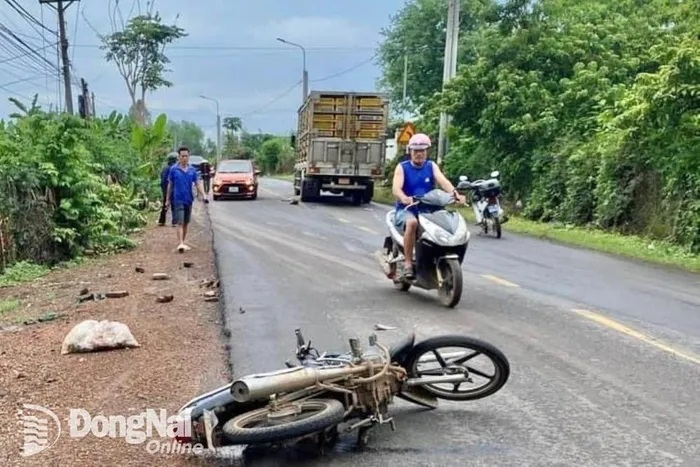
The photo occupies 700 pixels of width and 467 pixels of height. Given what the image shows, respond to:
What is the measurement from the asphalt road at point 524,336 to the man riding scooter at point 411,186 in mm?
692

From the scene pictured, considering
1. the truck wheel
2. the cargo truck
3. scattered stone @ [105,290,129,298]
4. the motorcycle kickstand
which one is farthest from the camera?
the truck wheel

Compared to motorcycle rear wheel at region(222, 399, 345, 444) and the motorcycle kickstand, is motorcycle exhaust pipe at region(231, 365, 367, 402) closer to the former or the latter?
motorcycle rear wheel at region(222, 399, 345, 444)

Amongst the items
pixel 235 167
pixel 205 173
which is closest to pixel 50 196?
pixel 205 173

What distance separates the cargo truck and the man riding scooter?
18.5 meters

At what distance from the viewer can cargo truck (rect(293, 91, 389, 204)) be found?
27.9 meters

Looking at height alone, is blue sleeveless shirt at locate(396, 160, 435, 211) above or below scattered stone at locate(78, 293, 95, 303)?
above

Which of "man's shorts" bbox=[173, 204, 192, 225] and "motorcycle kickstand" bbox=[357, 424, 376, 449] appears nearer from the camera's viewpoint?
"motorcycle kickstand" bbox=[357, 424, 376, 449]

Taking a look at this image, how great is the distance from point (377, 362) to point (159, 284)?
6589mm

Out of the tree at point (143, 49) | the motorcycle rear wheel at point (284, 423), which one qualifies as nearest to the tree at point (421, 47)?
the tree at point (143, 49)

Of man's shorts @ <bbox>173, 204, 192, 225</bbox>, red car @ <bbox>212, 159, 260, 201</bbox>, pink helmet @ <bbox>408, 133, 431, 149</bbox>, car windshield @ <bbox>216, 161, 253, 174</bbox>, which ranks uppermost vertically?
pink helmet @ <bbox>408, 133, 431, 149</bbox>

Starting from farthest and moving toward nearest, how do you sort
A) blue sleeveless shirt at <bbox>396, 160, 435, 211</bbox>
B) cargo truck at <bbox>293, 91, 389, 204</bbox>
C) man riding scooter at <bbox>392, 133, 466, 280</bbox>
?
cargo truck at <bbox>293, 91, 389, 204</bbox> < blue sleeveless shirt at <bbox>396, 160, 435, 211</bbox> < man riding scooter at <bbox>392, 133, 466, 280</bbox>

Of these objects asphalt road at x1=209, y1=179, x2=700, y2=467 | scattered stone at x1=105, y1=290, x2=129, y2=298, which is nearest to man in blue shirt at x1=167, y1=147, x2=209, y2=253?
asphalt road at x1=209, y1=179, x2=700, y2=467

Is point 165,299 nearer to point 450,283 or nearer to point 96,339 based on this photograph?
point 96,339

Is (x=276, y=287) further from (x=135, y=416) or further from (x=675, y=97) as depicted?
(x=675, y=97)
